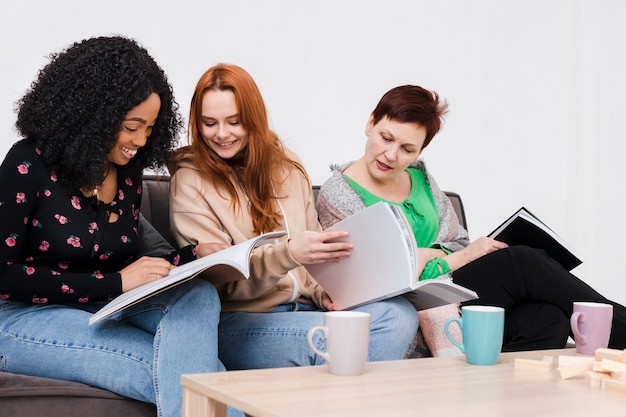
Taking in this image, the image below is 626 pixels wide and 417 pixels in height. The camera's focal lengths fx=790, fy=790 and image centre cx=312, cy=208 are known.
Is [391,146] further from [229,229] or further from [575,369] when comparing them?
[575,369]

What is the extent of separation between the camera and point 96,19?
2590mm

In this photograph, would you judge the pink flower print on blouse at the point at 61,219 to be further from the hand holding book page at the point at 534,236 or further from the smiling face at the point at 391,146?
the hand holding book page at the point at 534,236

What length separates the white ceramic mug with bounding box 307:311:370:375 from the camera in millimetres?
1178

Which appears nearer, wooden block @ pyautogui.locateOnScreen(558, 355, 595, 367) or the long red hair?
wooden block @ pyautogui.locateOnScreen(558, 355, 595, 367)

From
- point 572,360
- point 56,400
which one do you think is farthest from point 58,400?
point 572,360

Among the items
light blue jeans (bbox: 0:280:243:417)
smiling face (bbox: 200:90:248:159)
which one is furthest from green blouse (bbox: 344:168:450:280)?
light blue jeans (bbox: 0:280:243:417)

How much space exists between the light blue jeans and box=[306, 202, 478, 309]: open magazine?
0.31 metres

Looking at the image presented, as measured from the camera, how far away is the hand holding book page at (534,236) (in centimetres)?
205

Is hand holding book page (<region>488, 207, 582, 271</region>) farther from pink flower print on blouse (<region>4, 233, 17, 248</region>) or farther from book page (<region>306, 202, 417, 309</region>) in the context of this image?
pink flower print on blouse (<region>4, 233, 17, 248</region>)

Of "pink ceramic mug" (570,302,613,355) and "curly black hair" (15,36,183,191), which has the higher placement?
"curly black hair" (15,36,183,191)

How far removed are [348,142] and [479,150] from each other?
790 mm

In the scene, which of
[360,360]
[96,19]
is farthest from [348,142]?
[360,360]

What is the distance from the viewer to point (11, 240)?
5.16 feet

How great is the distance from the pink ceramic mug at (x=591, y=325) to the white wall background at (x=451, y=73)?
1.69 m
